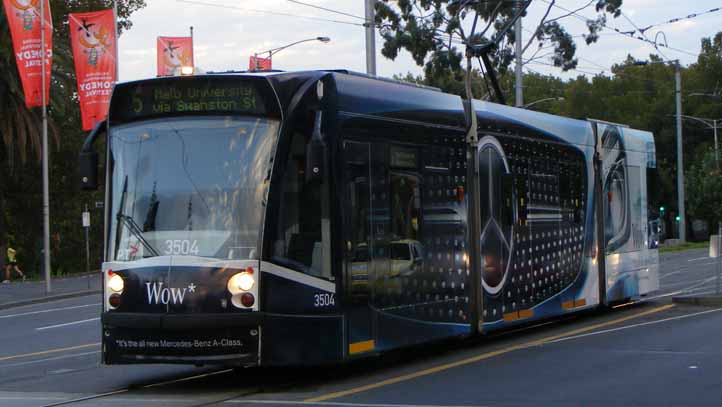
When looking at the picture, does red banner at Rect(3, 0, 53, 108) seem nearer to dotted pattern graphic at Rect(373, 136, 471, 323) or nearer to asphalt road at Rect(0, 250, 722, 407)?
asphalt road at Rect(0, 250, 722, 407)

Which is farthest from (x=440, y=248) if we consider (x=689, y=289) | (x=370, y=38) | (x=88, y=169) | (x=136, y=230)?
(x=370, y=38)

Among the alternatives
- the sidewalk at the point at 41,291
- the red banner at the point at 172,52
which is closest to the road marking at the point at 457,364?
the red banner at the point at 172,52

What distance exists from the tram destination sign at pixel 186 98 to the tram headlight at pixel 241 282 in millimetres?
Answer: 1653

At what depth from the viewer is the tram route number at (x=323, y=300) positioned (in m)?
11.6

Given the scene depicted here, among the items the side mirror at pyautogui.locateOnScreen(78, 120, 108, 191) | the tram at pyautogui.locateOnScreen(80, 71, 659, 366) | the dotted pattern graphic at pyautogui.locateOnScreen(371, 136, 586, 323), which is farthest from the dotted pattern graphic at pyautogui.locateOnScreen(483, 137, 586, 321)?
the side mirror at pyautogui.locateOnScreen(78, 120, 108, 191)

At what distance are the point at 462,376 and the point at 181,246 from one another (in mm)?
3348

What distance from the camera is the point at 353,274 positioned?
12070 millimetres

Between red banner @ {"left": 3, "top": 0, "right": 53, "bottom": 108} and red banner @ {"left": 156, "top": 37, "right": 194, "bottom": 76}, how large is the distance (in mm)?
3136

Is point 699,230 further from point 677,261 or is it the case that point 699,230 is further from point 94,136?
point 94,136

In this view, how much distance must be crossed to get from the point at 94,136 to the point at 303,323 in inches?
121

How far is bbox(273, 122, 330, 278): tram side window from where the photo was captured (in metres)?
11.5

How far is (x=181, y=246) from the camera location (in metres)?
11.5

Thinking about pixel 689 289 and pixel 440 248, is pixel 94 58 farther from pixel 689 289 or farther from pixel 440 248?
pixel 440 248

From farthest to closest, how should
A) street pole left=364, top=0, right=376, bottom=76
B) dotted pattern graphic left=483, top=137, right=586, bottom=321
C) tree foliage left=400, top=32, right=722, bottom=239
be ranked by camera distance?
tree foliage left=400, top=32, right=722, bottom=239, street pole left=364, top=0, right=376, bottom=76, dotted pattern graphic left=483, top=137, right=586, bottom=321
